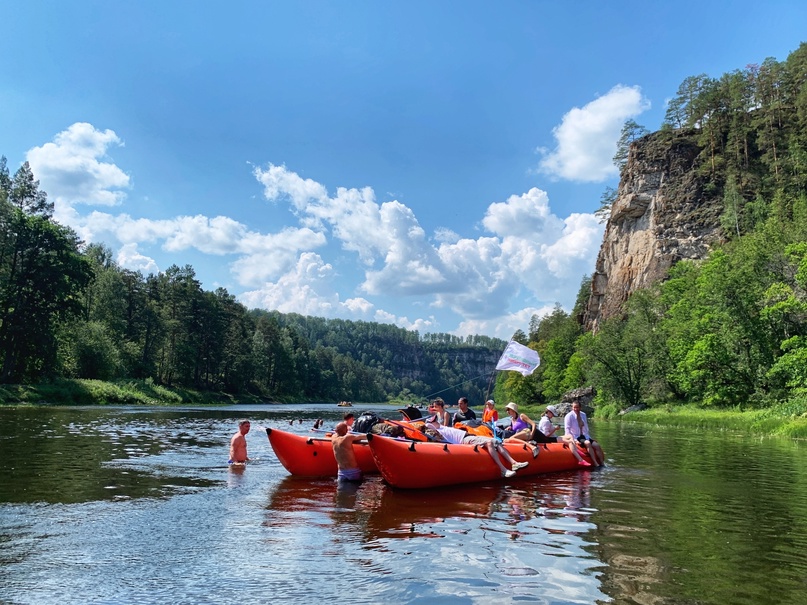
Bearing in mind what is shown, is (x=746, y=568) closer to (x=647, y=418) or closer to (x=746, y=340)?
(x=746, y=340)

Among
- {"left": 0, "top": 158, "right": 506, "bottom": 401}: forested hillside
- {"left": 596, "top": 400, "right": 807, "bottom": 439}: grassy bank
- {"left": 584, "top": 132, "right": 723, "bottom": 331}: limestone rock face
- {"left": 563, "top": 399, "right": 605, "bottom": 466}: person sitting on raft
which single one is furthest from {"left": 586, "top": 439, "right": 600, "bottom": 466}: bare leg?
{"left": 584, "top": 132, "right": 723, "bottom": 331}: limestone rock face

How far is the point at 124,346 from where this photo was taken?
5622 cm

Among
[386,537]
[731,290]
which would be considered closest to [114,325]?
[731,290]

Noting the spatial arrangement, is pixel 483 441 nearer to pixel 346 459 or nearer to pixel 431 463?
pixel 431 463

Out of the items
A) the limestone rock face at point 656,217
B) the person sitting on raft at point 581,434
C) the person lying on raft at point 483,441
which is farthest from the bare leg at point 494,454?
the limestone rock face at point 656,217

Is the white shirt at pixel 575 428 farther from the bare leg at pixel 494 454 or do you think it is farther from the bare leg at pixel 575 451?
the bare leg at pixel 494 454

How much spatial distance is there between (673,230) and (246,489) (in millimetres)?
54533

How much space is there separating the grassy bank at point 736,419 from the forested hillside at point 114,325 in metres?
13.5

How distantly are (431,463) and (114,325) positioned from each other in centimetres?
5701

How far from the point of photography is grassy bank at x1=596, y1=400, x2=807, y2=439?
2344 cm

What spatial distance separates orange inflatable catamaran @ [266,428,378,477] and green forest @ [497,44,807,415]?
2131cm

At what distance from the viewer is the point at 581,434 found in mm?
14586

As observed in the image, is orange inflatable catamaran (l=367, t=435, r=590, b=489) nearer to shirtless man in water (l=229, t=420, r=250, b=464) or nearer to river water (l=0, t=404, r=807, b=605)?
river water (l=0, t=404, r=807, b=605)

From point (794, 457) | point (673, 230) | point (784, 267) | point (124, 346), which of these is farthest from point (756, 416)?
point (124, 346)
